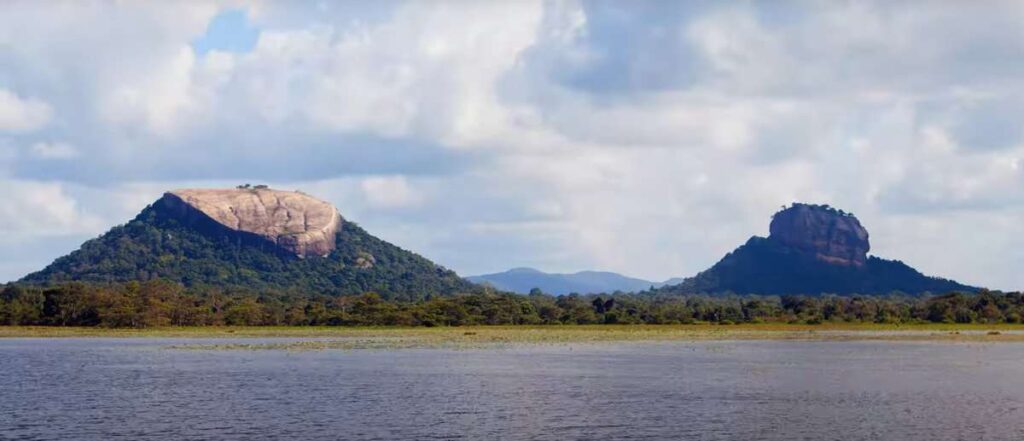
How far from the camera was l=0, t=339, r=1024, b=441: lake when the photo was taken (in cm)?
5291

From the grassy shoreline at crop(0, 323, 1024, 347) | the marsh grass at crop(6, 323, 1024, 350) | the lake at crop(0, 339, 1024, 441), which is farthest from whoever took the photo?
the grassy shoreline at crop(0, 323, 1024, 347)

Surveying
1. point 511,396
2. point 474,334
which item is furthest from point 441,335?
point 511,396

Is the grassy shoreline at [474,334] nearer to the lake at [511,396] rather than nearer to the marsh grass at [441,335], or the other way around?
the marsh grass at [441,335]

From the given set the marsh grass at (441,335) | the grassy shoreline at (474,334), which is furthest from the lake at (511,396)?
the grassy shoreline at (474,334)

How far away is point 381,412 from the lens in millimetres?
59594

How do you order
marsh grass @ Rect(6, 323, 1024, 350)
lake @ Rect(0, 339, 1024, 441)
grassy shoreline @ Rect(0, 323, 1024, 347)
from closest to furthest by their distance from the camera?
lake @ Rect(0, 339, 1024, 441) < marsh grass @ Rect(6, 323, 1024, 350) < grassy shoreline @ Rect(0, 323, 1024, 347)

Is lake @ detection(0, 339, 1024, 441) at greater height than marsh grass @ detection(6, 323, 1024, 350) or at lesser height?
lesser

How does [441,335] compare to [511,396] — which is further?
[441,335]

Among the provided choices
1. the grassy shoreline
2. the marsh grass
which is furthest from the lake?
the grassy shoreline

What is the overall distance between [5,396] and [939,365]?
2775 inches

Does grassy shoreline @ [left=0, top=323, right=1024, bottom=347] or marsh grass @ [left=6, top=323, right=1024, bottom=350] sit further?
grassy shoreline @ [left=0, top=323, right=1024, bottom=347]

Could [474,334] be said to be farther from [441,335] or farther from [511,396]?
[511,396]

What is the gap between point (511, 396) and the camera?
222 ft

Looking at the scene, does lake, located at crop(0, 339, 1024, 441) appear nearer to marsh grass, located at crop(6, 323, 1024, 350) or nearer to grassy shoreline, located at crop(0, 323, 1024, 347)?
marsh grass, located at crop(6, 323, 1024, 350)
